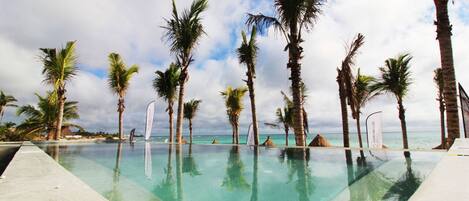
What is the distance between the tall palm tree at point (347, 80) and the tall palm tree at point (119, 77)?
1498 cm

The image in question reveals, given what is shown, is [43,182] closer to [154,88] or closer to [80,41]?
[80,41]

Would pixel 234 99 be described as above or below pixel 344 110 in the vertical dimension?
above

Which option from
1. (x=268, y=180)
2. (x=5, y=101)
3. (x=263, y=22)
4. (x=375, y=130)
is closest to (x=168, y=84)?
(x=263, y=22)

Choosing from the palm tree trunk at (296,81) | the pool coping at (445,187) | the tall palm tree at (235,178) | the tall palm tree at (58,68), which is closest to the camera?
the pool coping at (445,187)

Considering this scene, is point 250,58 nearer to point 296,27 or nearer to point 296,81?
point 296,27

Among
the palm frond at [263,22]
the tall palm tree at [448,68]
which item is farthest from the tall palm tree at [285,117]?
the tall palm tree at [448,68]

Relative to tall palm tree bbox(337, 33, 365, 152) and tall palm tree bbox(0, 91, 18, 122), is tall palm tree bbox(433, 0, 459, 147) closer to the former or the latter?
tall palm tree bbox(337, 33, 365, 152)

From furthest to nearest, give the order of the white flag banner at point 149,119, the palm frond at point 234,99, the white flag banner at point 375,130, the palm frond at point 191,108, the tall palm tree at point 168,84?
the palm frond at point 191,108
the palm frond at point 234,99
the tall palm tree at point 168,84
the white flag banner at point 149,119
the white flag banner at point 375,130

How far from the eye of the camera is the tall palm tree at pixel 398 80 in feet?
54.0

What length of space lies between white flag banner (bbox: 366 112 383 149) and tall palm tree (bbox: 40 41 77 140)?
18.0 metres

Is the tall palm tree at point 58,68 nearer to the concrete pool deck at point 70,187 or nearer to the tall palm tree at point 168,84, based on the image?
the tall palm tree at point 168,84

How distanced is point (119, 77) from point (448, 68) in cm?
1923

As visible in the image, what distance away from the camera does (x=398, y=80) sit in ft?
54.7

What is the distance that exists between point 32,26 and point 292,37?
13325 millimetres
